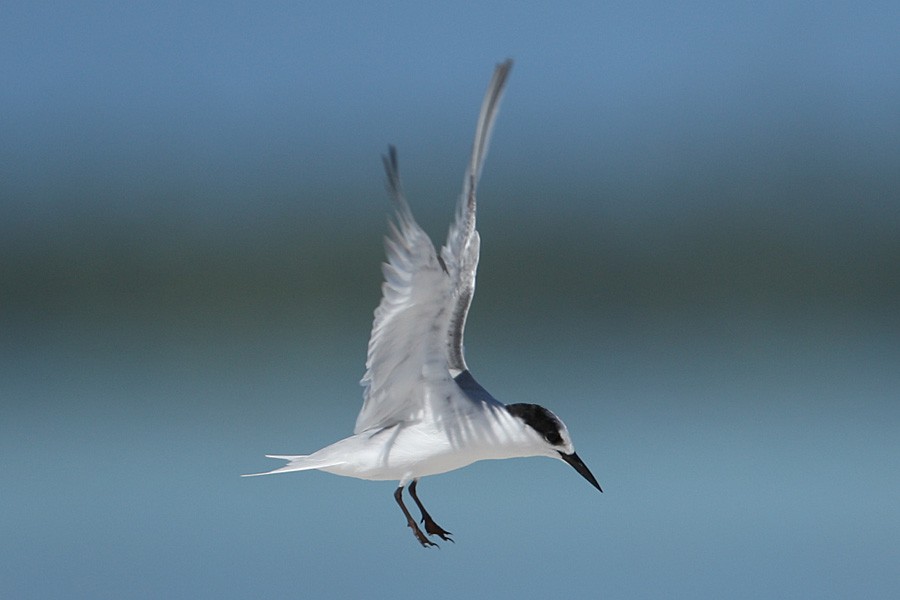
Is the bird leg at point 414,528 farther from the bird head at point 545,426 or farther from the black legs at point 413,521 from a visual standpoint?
the bird head at point 545,426

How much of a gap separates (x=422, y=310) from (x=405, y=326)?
0.24 ft

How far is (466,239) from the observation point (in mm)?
3293

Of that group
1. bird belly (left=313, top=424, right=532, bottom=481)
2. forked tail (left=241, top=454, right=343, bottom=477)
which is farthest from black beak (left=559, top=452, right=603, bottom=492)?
forked tail (left=241, top=454, right=343, bottom=477)

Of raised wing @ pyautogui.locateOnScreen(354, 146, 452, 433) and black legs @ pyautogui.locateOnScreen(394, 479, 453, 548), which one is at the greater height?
raised wing @ pyautogui.locateOnScreen(354, 146, 452, 433)

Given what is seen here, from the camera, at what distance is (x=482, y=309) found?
69.6 ft

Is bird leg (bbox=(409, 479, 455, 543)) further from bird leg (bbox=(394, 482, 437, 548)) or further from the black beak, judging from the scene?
the black beak

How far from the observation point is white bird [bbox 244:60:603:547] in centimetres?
316

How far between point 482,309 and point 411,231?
1808cm

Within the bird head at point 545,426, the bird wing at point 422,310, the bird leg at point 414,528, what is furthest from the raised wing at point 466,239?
the bird leg at point 414,528

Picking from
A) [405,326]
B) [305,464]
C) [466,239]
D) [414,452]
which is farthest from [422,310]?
[305,464]

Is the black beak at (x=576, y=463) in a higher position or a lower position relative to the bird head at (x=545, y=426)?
lower

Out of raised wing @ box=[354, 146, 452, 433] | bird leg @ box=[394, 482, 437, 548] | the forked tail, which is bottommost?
bird leg @ box=[394, 482, 437, 548]

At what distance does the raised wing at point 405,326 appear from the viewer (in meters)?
3.15

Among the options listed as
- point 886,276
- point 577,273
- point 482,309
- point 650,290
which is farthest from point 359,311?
point 886,276
